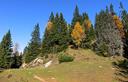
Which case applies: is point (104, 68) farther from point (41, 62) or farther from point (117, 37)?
point (41, 62)

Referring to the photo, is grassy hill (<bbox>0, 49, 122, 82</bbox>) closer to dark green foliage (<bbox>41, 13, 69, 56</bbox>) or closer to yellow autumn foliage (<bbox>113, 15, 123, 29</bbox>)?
dark green foliage (<bbox>41, 13, 69, 56</bbox>)

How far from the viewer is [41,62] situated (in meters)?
78.4

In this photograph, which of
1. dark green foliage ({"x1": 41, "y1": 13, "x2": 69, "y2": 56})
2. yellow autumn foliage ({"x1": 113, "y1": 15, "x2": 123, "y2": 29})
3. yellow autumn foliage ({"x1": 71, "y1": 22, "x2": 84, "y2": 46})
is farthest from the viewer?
yellow autumn foliage ({"x1": 113, "y1": 15, "x2": 123, "y2": 29})

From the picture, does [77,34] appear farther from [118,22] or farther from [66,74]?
[66,74]

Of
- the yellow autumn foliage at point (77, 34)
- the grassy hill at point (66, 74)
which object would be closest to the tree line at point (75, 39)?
the yellow autumn foliage at point (77, 34)

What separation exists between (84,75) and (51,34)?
49739 millimetres

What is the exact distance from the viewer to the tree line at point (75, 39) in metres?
75.2

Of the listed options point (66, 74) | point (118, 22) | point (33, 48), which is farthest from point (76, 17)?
point (66, 74)

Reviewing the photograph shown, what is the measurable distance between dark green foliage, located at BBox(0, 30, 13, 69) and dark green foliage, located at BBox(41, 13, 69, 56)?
13.3 meters

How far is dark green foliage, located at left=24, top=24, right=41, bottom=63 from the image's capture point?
8650 centimetres

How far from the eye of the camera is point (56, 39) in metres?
87.6

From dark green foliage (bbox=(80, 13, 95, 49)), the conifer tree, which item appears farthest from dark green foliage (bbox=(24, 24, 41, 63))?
dark green foliage (bbox=(80, 13, 95, 49))

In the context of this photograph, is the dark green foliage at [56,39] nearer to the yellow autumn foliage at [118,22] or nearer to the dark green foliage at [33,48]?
the dark green foliage at [33,48]

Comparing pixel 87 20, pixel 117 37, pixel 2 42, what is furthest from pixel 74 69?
pixel 87 20
